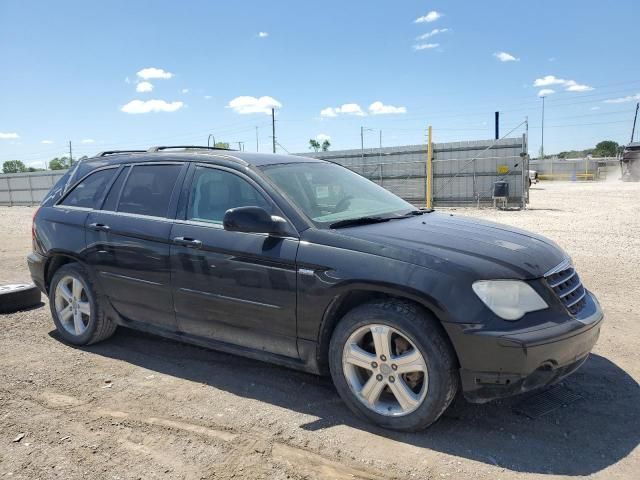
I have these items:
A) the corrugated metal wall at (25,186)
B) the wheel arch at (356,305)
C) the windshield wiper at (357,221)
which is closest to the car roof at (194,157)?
the windshield wiper at (357,221)

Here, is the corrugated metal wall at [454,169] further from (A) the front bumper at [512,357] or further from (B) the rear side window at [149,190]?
(A) the front bumper at [512,357]

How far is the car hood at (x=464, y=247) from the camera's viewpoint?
3035 mm

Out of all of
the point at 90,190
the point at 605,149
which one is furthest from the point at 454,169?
the point at 605,149

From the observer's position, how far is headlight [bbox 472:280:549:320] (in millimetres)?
2938

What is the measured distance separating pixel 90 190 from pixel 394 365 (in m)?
3.32

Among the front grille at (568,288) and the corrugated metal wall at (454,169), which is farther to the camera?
the corrugated metal wall at (454,169)

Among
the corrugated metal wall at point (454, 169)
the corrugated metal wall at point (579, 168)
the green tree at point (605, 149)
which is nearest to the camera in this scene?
the corrugated metal wall at point (454, 169)

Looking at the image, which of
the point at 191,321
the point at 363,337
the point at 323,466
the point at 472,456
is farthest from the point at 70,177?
the point at 472,456

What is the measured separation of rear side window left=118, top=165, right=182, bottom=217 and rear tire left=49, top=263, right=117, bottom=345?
0.79 metres

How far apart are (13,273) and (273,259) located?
677 cm

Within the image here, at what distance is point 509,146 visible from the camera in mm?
19406

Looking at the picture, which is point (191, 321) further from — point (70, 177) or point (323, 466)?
point (70, 177)

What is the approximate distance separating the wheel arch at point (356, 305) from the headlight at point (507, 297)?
A: 0.25 metres

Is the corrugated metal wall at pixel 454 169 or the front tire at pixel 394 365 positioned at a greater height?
the corrugated metal wall at pixel 454 169
